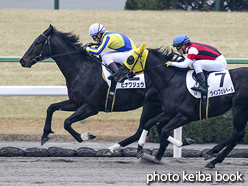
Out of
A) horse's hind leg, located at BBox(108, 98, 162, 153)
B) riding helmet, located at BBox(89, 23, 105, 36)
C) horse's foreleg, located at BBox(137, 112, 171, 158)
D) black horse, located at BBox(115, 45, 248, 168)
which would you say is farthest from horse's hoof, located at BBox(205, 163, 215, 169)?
riding helmet, located at BBox(89, 23, 105, 36)

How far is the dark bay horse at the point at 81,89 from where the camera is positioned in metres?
6.54

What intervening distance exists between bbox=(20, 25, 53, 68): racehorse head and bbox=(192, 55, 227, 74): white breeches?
2235 mm

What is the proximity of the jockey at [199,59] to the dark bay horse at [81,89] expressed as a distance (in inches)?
30.5

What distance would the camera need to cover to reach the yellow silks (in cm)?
589

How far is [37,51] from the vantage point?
671cm

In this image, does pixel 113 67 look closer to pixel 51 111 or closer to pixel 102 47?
pixel 102 47

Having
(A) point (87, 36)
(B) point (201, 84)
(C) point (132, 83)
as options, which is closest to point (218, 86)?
(B) point (201, 84)

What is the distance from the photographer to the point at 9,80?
10852 mm

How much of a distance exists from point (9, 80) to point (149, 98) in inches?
209

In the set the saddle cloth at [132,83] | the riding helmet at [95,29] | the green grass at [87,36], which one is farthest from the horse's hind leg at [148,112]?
the green grass at [87,36]

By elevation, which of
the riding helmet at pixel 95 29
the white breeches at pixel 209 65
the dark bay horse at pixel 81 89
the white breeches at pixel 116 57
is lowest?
the dark bay horse at pixel 81 89

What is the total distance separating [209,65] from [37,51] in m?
2.55

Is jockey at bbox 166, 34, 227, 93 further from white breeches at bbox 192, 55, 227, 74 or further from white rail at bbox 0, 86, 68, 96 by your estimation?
white rail at bbox 0, 86, 68, 96

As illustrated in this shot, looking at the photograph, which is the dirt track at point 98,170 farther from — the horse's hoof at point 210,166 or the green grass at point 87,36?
the green grass at point 87,36
